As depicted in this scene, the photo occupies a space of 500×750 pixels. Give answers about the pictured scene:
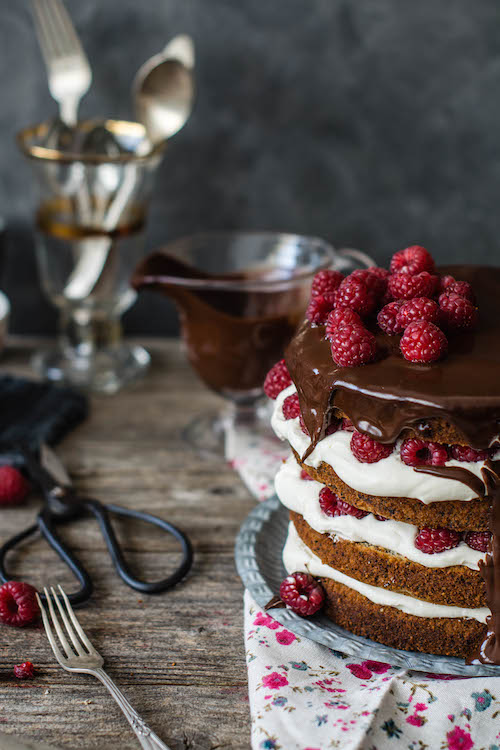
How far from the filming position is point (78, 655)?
1.07 metres

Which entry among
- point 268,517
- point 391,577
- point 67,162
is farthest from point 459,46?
point 391,577

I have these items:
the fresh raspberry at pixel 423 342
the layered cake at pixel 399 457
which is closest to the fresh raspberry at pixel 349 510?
the layered cake at pixel 399 457

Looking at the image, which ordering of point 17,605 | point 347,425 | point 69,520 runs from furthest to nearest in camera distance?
1. point 69,520
2. point 17,605
3. point 347,425

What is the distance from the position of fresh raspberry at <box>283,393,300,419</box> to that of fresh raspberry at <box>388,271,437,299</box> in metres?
0.20

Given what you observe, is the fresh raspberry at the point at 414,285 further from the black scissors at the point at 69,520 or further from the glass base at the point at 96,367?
the glass base at the point at 96,367

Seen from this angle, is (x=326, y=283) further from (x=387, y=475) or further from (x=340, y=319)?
(x=387, y=475)

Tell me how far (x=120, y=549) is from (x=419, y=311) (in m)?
0.61

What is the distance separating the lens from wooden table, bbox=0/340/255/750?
0.97 meters

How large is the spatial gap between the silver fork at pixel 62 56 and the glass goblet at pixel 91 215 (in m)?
0.08

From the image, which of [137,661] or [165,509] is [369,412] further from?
[165,509]

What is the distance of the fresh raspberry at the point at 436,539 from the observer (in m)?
1.01

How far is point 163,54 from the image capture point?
5.99ft

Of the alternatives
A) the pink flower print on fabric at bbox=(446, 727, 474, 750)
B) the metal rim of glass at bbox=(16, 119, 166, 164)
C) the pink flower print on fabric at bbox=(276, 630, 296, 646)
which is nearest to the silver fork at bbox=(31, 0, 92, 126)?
the metal rim of glass at bbox=(16, 119, 166, 164)

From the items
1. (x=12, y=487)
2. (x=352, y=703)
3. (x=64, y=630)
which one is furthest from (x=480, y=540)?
(x=12, y=487)
